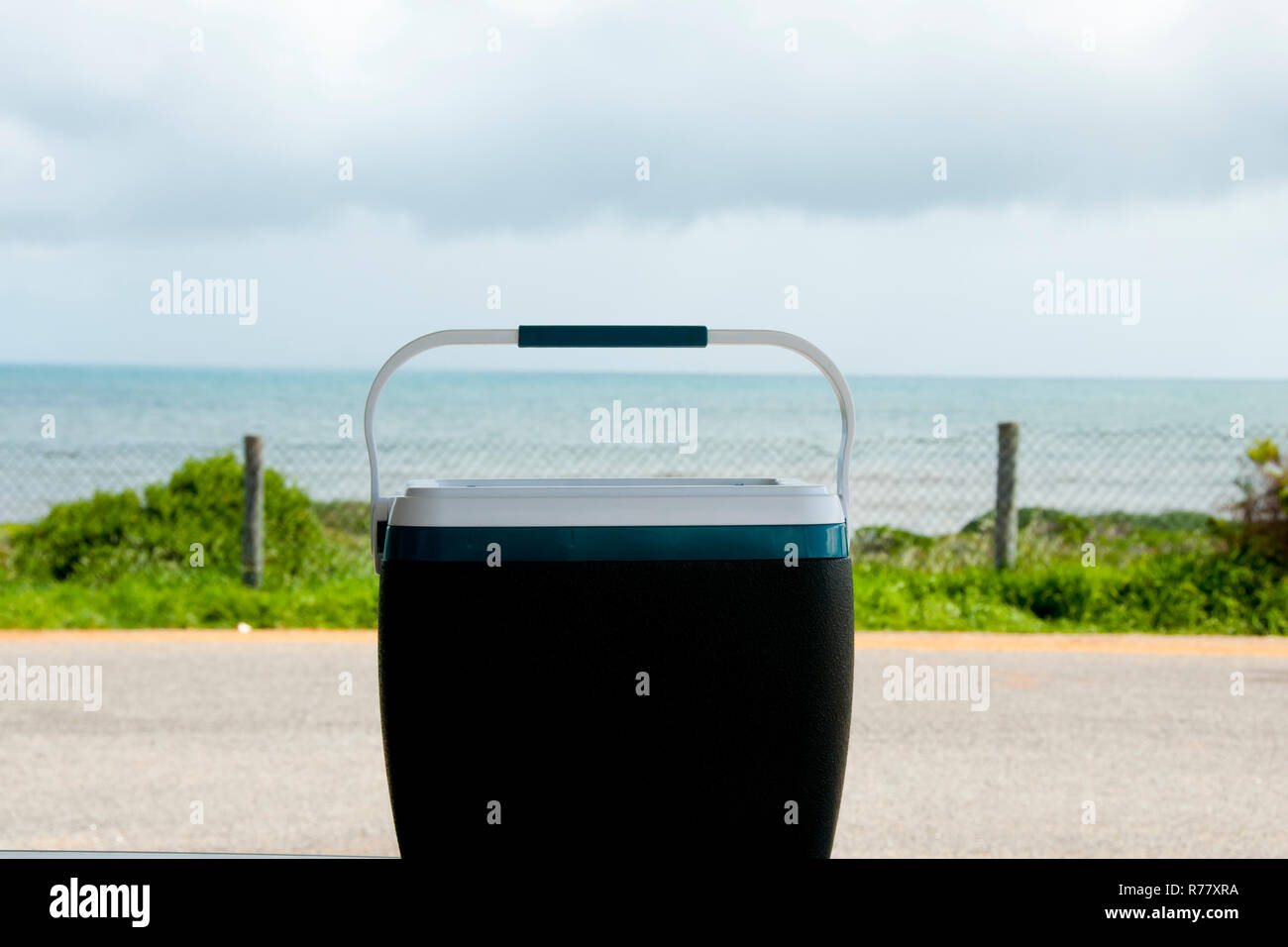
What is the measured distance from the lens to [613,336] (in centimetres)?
118

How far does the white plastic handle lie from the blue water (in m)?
7.19

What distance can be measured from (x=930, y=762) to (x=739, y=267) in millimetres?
19239

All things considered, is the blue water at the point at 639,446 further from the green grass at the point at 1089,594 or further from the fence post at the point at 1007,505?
the green grass at the point at 1089,594

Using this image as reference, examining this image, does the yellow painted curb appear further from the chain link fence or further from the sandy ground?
the chain link fence

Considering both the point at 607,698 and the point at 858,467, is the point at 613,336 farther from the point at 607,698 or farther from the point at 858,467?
the point at 858,467

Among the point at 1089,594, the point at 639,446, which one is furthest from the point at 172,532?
the point at 639,446

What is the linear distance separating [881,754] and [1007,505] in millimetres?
3635

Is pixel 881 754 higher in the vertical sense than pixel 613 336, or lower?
lower

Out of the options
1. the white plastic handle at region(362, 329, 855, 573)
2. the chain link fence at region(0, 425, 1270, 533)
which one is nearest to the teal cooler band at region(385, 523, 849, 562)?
the white plastic handle at region(362, 329, 855, 573)

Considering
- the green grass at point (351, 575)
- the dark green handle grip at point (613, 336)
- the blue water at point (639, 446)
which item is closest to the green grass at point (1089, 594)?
the green grass at point (351, 575)

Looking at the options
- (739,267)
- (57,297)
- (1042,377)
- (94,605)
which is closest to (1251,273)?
(1042,377)

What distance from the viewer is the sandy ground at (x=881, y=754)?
327 cm

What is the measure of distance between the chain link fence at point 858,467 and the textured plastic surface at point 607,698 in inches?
244

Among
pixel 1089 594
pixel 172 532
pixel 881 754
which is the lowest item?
pixel 881 754
